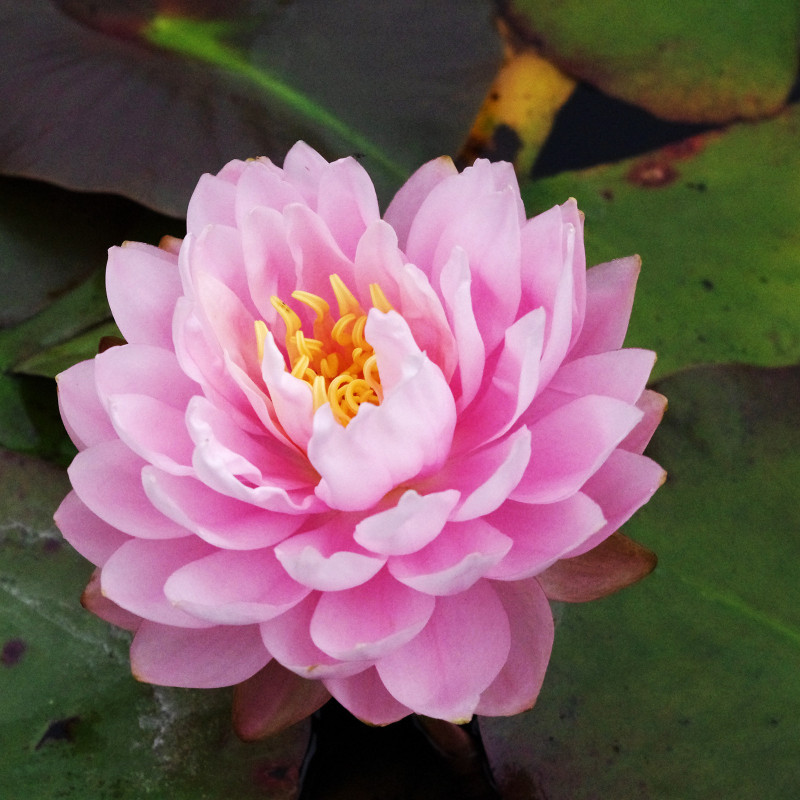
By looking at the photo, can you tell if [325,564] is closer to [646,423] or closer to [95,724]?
[646,423]

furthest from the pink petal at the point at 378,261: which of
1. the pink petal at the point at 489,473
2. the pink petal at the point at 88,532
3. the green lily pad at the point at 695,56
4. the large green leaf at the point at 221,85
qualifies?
the green lily pad at the point at 695,56

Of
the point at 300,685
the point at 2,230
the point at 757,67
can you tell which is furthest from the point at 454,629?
the point at 757,67

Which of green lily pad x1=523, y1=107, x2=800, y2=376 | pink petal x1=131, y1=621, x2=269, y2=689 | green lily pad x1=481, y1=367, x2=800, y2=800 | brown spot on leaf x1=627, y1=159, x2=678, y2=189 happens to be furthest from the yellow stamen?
brown spot on leaf x1=627, y1=159, x2=678, y2=189

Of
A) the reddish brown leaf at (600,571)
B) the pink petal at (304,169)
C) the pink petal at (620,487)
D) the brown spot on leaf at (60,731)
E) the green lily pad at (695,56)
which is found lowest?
the brown spot on leaf at (60,731)

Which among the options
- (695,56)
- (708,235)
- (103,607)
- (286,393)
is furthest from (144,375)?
(695,56)

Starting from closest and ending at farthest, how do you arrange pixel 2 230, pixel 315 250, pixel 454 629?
pixel 454 629 < pixel 315 250 < pixel 2 230

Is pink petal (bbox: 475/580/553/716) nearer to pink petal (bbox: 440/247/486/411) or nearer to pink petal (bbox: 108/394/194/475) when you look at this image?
pink petal (bbox: 440/247/486/411)

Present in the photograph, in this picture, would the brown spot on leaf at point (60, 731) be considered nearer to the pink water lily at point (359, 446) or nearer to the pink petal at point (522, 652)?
the pink water lily at point (359, 446)

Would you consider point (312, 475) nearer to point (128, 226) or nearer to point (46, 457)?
point (46, 457)
